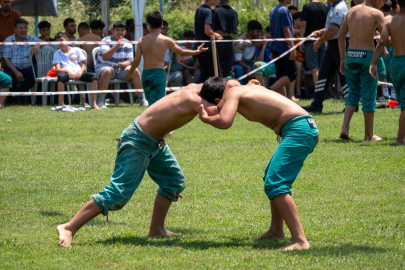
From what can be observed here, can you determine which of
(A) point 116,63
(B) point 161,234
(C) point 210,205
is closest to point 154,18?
(C) point 210,205

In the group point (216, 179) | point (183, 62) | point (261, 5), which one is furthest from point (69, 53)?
point (261, 5)

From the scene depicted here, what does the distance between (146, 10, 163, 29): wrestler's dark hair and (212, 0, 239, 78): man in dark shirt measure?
3.44 m

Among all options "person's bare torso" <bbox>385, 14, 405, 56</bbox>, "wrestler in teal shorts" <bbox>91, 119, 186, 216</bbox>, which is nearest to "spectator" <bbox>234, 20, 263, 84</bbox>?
"person's bare torso" <bbox>385, 14, 405, 56</bbox>

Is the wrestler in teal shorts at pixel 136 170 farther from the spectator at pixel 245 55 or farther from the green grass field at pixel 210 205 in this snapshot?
the spectator at pixel 245 55

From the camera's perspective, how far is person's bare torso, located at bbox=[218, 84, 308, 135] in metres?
4.27

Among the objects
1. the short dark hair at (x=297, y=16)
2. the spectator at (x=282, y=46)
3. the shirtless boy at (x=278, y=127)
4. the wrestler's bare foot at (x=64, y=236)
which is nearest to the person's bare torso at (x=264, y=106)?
the shirtless boy at (x=278, y=127)

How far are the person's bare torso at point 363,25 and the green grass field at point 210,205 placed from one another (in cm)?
145

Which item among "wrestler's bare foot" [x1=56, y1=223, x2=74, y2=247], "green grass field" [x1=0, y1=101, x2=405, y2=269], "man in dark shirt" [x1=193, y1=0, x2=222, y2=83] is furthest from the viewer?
"man in dark shirt" [x1=193, y1=0, x2=222, y2=83]

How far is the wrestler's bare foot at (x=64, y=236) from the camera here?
13.8ft

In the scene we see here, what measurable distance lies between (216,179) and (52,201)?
5.99 feet

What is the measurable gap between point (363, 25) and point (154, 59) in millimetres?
3230

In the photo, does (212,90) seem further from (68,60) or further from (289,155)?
(68,60)

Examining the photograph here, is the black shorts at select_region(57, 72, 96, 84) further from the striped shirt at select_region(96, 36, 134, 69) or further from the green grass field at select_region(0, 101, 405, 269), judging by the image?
the green grass field at select_region(0, 101, 405, 269)

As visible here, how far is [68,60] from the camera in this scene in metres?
13.7
